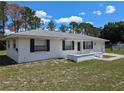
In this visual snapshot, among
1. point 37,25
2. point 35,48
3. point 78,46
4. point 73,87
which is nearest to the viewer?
point 73,87

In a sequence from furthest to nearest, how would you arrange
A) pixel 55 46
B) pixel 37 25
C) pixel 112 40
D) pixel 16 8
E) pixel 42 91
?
pixel 37 25
pixel 112 40
pixel 16 8
pixel 55 46
pixel 42 91

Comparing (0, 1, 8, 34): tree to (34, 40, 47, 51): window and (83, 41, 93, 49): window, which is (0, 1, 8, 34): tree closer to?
(83, 41, 93, 49): window

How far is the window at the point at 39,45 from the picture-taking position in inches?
720

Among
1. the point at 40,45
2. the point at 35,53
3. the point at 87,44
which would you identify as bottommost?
the point at 35,53

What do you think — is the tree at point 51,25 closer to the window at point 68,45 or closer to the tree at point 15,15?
the tree at point 15,15

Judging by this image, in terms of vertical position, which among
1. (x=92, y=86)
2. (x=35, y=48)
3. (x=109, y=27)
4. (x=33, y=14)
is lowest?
(x=92, y=86)

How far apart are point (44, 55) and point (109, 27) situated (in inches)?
1597

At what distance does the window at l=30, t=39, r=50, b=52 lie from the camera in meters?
18.3

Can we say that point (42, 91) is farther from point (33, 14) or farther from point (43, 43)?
point (33, 14)

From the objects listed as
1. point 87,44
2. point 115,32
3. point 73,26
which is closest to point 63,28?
point 73,26

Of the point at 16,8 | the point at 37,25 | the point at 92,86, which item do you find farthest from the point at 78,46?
the point at 37,25

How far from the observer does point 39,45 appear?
62.2 ft

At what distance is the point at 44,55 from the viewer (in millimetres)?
19328

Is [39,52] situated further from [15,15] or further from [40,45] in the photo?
[15,15]
